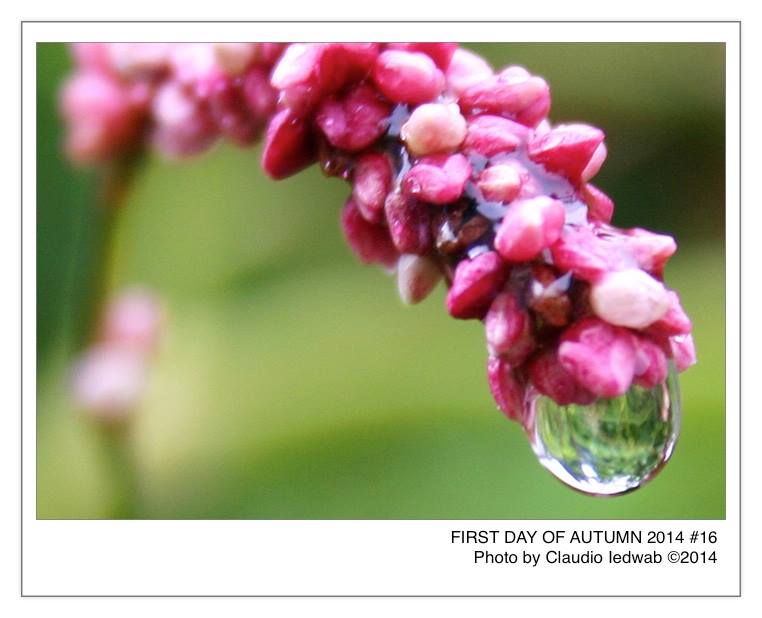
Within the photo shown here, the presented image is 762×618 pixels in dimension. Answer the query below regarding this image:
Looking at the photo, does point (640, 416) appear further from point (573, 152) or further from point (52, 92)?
point (52, 92)

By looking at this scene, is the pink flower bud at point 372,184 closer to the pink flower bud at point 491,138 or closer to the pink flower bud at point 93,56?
the pink flower bud at point 491,138

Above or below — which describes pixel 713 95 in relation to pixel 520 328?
above

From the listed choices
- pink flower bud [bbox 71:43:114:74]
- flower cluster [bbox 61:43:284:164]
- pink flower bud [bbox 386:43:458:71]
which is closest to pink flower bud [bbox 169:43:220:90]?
flower cluster [bbox 61:43:284:164]

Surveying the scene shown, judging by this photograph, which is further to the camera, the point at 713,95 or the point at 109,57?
the point at 713,95
